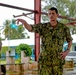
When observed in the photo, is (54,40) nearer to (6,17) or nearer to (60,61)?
(60,61)

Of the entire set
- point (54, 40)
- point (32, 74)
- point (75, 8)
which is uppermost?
point (75, 8)

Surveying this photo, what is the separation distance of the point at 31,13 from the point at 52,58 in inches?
116

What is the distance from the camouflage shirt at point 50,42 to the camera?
2424 millimetres

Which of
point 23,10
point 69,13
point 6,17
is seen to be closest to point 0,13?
point 6,17

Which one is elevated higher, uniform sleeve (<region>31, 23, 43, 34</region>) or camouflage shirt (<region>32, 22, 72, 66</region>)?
uniform sleeve (<region>31, 23, 43, 34</region>)

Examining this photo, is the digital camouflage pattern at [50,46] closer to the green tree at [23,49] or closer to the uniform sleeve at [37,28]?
the uniform sleeve at [37,28]

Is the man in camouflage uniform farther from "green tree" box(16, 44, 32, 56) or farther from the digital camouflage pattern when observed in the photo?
"green tree" box(16, 44, 32, 56)

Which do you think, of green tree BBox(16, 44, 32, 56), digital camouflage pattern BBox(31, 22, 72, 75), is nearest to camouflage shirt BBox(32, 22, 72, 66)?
digital camouflage pattern BBox(31, 22, 72, 75)

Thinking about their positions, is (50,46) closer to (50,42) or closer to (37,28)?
(50,42)

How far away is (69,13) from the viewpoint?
24.2 ft

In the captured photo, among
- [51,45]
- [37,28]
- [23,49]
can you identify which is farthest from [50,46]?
[23,49]

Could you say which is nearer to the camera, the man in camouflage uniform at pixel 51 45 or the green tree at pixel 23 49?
the man in camouflage uniform at pixel 51 45

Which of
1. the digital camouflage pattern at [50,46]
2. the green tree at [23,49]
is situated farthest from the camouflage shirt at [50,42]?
the green tree at [23,49]

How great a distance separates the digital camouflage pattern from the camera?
243cm
